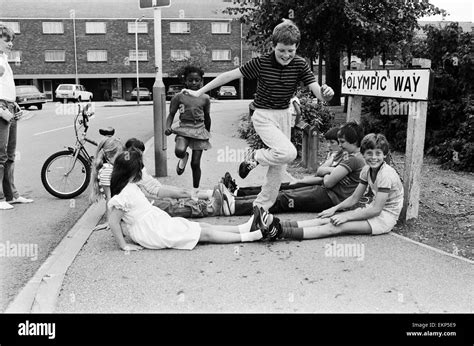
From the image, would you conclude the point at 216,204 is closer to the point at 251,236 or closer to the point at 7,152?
the point at 251,236

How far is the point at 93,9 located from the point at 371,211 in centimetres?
5933

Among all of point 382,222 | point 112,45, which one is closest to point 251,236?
point 382,222

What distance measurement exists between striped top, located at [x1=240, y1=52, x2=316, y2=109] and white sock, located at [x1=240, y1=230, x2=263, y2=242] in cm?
133

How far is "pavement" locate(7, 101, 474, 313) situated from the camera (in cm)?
378

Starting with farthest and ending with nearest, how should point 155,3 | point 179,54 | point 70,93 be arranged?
point 179,54, point 70,93, point 155,3

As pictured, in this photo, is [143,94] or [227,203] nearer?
[227,203]

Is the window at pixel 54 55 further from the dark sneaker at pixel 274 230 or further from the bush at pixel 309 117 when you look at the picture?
the dark sneaker at pixel 274 230

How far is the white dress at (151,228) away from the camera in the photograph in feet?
16.2

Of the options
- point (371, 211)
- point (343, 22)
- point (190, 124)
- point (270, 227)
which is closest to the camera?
point (270, 227)

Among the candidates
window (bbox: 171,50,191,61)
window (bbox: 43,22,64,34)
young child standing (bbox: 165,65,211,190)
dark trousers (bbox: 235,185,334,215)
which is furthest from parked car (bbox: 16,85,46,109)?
dark trousers (bbox: 235,185,334,215)

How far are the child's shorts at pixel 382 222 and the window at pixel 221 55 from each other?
5574cm

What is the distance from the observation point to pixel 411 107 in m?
5.67

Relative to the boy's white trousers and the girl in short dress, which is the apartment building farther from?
the girl in short dress

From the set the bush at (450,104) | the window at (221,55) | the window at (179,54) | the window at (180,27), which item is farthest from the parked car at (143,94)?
the bush at (450,104)
